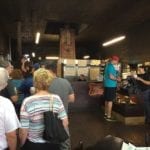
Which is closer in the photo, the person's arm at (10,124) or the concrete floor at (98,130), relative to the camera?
the person's arm at (10,124)

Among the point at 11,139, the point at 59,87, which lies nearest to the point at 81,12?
the point at 59,87

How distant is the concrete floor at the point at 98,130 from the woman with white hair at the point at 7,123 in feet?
8.73

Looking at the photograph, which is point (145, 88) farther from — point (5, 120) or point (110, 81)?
point (5, 120)

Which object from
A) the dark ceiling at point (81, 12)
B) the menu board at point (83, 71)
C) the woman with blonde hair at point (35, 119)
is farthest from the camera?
the menu board at point (83, 71)

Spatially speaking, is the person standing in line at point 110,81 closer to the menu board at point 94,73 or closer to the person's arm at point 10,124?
the menu board at point 94,73

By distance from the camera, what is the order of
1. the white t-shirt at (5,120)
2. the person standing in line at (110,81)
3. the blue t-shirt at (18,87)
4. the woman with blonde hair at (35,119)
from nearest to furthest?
1. the white t-shirt at (5,120)
2. the woman with blonde hair at (35,119)
3. the blue t-shirt at (18,87)
4. the person standing in line at (110,81)

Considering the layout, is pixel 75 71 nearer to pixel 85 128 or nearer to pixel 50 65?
pixel 85 128

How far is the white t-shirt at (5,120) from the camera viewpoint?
2316 millimetres

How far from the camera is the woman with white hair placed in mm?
2320

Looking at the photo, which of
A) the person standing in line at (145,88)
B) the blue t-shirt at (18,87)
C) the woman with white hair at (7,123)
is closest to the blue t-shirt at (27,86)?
the blue t-shirt at (18,87)

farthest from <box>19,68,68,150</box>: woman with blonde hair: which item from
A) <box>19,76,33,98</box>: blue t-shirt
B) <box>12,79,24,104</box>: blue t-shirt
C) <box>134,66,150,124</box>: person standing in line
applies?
<box>134,66,150,124</box>: person standing in line

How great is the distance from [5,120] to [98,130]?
4126 mm

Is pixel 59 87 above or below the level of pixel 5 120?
above

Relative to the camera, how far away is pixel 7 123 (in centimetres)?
234
